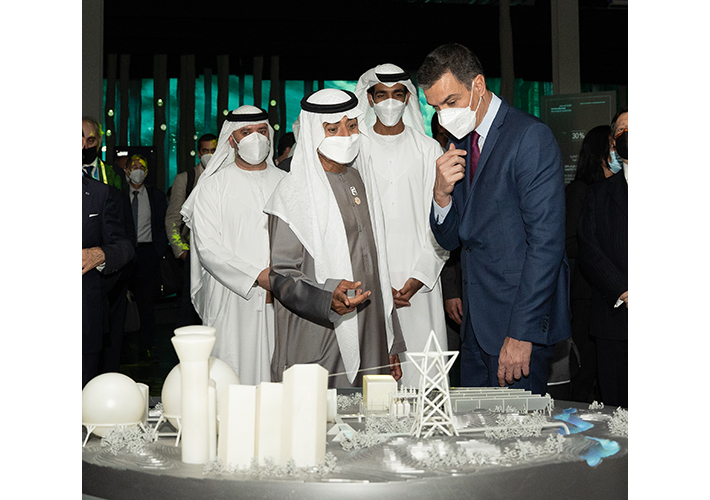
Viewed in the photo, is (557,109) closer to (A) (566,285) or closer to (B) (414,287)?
(B) (414,287)

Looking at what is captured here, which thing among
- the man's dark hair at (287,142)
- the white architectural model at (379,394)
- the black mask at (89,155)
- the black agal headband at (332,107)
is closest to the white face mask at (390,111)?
the black agal headband at (332,107)

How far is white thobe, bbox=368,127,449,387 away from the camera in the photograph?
376cm

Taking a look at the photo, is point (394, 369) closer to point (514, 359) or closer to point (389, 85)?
point (514, 359)

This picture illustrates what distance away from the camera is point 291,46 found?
10.8 metres

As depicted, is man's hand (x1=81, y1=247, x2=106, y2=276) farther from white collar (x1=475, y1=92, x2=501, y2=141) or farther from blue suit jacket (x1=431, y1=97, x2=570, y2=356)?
white collar (x1=475, y1=92, x2=501, y2=141)

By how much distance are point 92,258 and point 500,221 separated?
174cm

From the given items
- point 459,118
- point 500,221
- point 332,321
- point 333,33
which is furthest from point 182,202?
point 333,33

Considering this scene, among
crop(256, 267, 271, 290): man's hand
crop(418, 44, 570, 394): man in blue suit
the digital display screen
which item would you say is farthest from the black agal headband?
the digital display screen

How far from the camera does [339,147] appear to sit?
294 centimetres

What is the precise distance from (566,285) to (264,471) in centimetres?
142

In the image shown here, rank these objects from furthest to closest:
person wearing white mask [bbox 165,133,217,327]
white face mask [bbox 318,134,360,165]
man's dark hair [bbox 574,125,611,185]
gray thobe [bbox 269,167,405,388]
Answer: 1. person wearing white mask [bbox 165,133,217,327]
2. man's dark hair [bbox 574,125,611,185]
3. white face mask [bbox 318,134,360,165]
4. gray thobe [bbox 269,167,405,388]

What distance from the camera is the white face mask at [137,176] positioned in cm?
754

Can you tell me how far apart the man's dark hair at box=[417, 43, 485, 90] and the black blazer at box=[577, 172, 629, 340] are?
4.01ft
